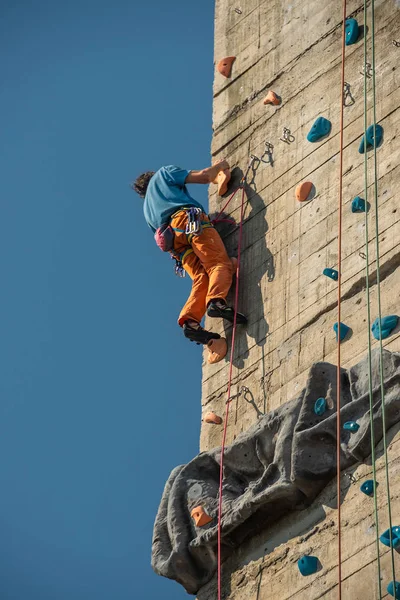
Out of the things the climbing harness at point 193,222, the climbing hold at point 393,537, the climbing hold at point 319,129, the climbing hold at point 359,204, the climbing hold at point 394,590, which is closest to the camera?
the climbing hold at point 394,590

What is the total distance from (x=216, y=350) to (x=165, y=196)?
1.23 meters

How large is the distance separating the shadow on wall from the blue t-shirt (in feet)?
0.84

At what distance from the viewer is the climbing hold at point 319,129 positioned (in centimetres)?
1105

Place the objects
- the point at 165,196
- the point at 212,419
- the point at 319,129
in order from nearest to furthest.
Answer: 1. the point at 212,419
2. the point at 319,129
3. the point at 165,196

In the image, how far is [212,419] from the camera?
1057 cm

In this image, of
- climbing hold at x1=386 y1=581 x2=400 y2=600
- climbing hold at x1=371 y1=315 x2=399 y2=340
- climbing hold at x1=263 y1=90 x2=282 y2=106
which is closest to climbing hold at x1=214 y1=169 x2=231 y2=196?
climbing hold at x1=263 y1=90 x2=282 y2=106

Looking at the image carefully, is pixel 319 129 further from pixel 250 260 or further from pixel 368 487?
pixel 368 487

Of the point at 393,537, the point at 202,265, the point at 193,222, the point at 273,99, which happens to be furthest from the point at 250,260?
the point at 393,537

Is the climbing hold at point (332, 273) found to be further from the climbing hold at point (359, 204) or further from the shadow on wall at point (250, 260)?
the shadow on wall at point (250, 260)

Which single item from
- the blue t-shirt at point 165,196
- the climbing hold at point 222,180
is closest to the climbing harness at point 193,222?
the blue t-shirt at point 165,196

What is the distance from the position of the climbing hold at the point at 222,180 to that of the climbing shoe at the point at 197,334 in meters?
1.16

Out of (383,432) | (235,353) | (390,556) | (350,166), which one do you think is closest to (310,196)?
(350,166)

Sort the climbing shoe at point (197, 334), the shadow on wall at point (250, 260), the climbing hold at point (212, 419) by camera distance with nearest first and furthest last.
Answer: the climbing hold at point (212, 419) → the shadow on wall at point (250, 260) → the climbing shoe at point (197, 334)

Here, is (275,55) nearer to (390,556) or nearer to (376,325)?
(376,325)
